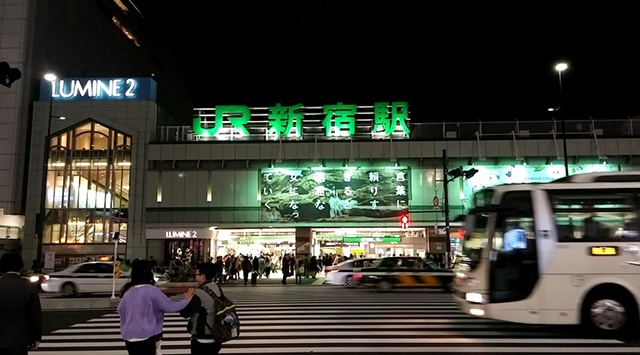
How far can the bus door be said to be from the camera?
10336mm

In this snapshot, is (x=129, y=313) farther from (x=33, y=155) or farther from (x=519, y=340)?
(x=33, y=155)

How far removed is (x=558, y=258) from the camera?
10.5 metres

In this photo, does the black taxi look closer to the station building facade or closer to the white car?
the white car

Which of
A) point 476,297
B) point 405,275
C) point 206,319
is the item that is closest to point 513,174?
point 405,275

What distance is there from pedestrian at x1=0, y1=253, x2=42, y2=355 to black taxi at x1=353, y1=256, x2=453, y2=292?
17.6 meters

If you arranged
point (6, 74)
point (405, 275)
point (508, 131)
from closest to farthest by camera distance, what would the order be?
1. point (6, 74)
2. point (405, 275)
3. point (508, 131)

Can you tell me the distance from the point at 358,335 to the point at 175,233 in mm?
26997

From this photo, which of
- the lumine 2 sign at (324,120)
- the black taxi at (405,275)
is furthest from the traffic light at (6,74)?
the lumine 2 sign at (324,120)

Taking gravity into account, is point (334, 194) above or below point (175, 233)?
above

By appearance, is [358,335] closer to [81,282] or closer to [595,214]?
[595,214]

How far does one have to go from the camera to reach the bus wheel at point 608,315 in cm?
1033

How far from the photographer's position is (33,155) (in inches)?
1443

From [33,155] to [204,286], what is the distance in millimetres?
36364

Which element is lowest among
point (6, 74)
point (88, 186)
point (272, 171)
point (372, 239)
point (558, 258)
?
point (558, 258)
